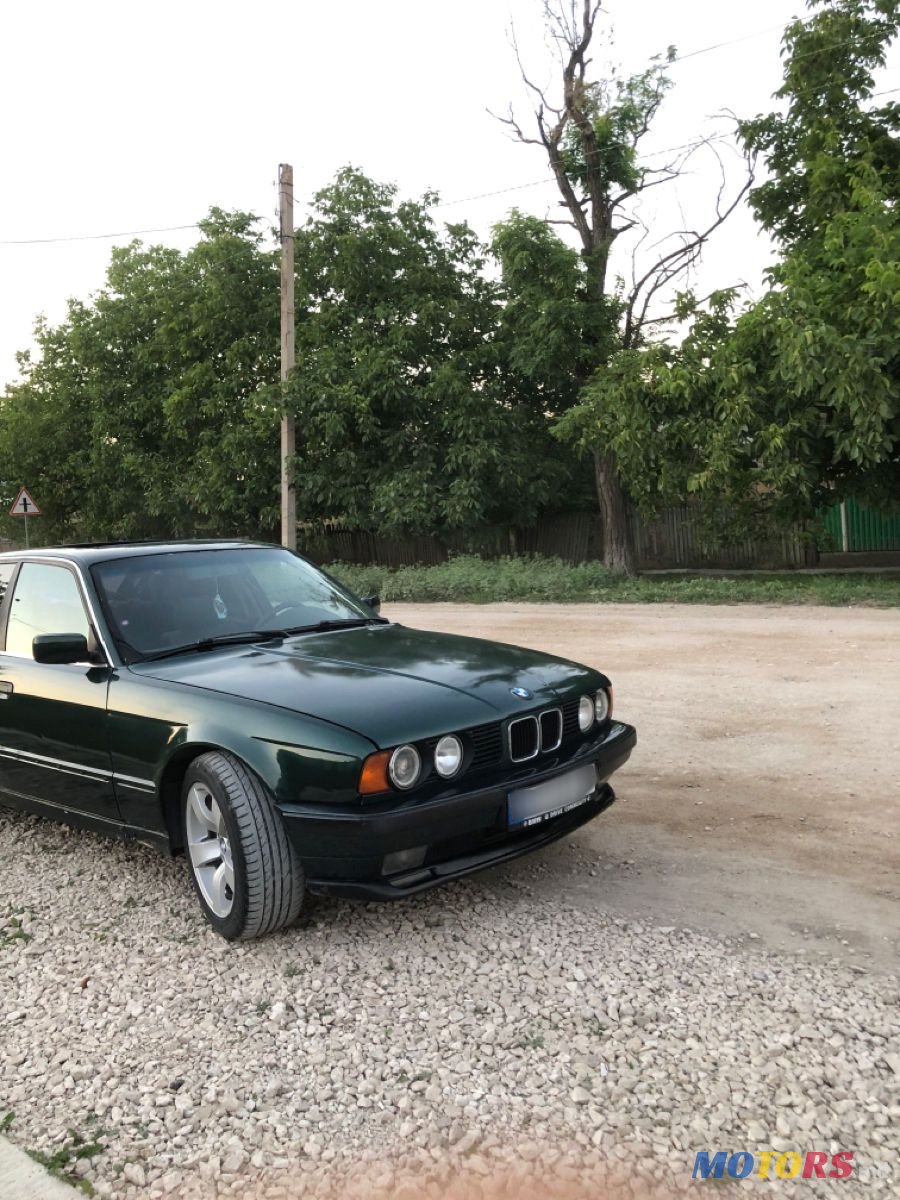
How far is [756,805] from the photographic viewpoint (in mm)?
5223

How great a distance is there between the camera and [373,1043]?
9.95 ft

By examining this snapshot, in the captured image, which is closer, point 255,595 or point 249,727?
point 249,727

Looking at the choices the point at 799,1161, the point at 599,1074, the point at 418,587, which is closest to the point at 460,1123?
the point at 599,1074

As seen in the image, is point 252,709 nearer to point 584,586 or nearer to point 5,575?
point 5,575

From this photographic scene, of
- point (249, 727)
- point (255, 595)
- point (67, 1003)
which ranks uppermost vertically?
point (255, 595)

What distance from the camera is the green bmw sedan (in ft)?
11.3

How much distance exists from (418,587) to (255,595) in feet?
49.1

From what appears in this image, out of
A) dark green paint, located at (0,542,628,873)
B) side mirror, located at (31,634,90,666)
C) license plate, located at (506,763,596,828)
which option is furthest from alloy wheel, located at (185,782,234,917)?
license plate, located at (506,763,596,828)

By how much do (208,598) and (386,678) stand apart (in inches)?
48.9

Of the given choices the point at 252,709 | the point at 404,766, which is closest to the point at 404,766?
the point at 404,766

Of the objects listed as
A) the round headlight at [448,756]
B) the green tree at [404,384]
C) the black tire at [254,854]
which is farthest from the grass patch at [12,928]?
the green tree at [404,384]

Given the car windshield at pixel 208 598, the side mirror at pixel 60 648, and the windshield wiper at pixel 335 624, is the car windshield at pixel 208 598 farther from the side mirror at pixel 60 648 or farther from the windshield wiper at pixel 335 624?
the side mirror at pixel 60 648

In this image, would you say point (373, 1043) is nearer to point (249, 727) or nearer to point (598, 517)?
point (249, 727)

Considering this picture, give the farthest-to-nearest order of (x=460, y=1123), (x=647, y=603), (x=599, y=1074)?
(x=647, y=603) < (x=599, y=1074) < (x=460, y=1123)
